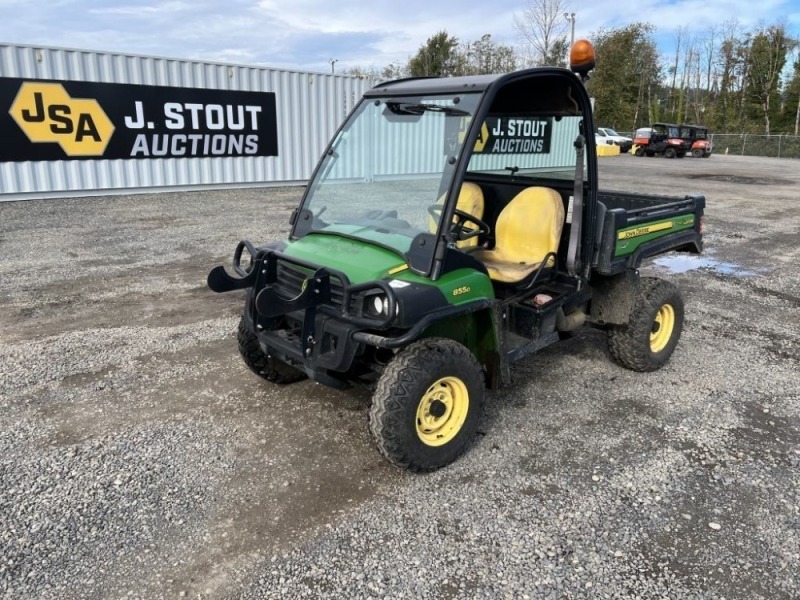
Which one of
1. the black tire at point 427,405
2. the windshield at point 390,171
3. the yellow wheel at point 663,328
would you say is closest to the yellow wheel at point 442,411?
the black tire at point 427,405

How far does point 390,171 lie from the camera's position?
347 cm

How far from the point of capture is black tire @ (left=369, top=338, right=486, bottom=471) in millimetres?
2887

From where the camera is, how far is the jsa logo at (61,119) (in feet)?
37.0

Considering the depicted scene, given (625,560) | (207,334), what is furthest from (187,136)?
(625,560)

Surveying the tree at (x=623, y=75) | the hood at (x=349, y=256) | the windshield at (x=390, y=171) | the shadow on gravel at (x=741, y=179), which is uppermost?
the tree at (x=623, y=75)

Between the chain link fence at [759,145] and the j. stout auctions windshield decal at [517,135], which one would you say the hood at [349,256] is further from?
the chain link fence at [759,145]

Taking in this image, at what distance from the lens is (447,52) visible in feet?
132

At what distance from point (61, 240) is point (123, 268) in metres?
2.15

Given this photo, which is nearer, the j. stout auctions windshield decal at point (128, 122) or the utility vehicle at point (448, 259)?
the utility vehicle at point (448, 259)

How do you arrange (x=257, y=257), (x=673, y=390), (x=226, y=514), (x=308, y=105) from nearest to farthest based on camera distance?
(x=226, y=514)
(x=257, y=257)
(x=673, y=390)
(x=308, y=105)

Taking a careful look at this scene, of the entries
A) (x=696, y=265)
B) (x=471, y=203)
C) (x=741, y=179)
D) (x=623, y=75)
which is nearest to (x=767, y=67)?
(x=623, y=75)

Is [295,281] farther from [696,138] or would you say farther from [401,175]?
[696,138]

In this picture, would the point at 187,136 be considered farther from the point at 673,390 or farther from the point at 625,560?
the point at 625,560

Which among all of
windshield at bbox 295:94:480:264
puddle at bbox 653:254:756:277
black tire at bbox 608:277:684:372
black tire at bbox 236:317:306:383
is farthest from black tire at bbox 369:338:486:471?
puddle at bbox 653:254:756:277
